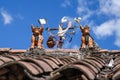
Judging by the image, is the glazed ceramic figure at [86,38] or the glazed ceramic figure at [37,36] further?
the glazed ceramic figure at [37,36]

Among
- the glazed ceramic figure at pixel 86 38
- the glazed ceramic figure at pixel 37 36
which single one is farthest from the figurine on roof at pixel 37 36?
the glazed ceramic figure at pixel 86 38

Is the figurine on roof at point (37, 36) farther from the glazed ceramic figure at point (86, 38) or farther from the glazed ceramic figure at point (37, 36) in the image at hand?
the glazed ceramic figure at point (86, 38)

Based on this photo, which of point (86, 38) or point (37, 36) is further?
point (37, 36)

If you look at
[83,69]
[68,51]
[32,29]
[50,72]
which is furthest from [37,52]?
[83,69]

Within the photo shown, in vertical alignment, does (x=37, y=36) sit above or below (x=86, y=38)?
above

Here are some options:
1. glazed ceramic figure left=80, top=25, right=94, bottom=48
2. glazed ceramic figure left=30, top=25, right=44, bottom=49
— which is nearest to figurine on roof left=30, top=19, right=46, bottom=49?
glazed ceramic figure left=30, top=25, right=44, bottom=49

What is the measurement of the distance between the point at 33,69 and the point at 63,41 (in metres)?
6.46

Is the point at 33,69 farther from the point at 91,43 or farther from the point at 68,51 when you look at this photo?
the point at 91,43

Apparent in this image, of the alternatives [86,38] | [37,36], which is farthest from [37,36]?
[86,38]

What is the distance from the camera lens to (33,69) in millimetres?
3914

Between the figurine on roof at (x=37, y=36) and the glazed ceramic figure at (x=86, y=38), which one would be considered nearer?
the glazed ceramic figure at (x=86, y=38)

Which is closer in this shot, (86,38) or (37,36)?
(86,38)

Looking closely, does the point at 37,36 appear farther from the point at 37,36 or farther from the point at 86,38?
the point at 86,38

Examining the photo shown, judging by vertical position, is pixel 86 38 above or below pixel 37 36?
below
